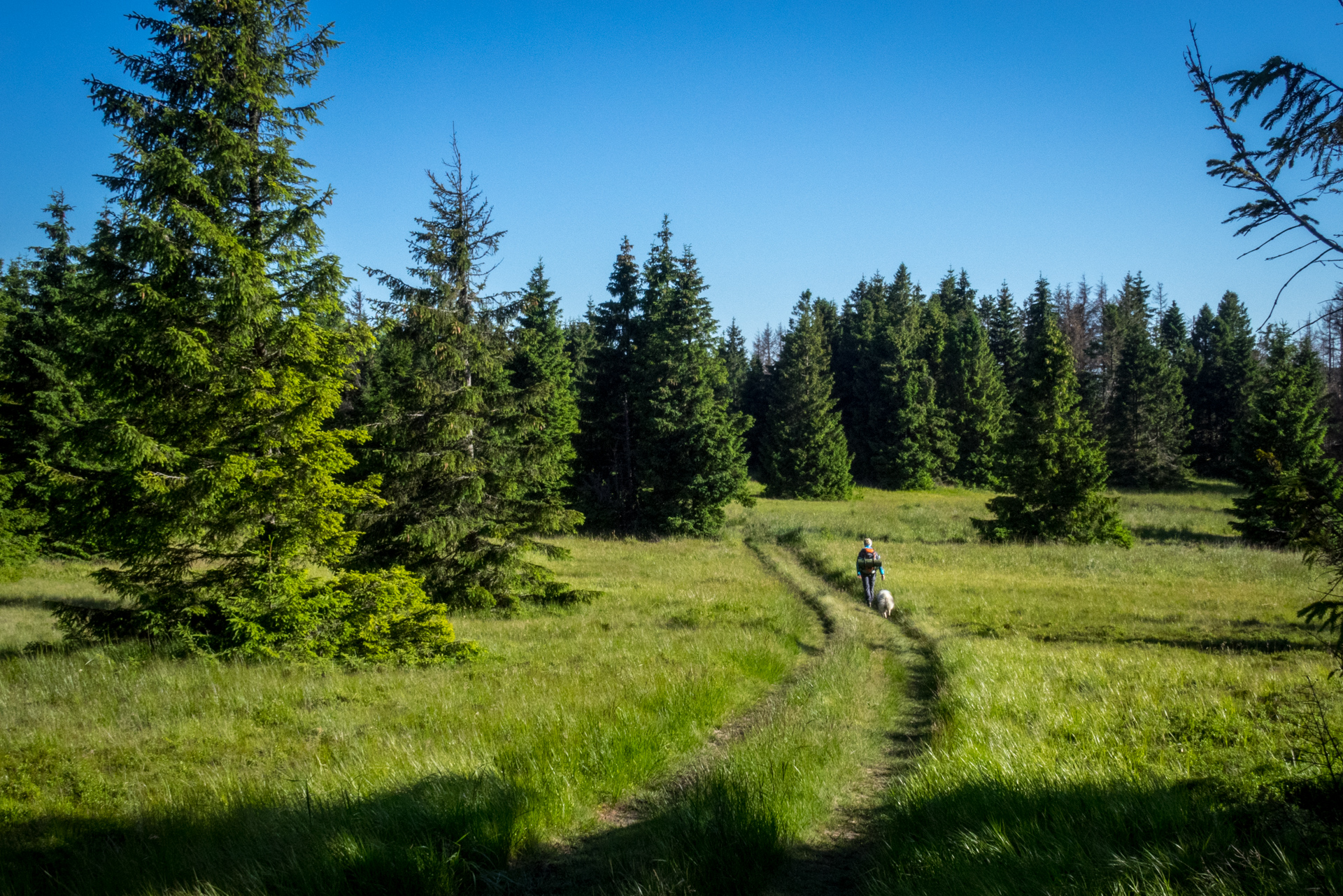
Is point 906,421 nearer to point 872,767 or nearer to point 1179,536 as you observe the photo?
point 1179,536

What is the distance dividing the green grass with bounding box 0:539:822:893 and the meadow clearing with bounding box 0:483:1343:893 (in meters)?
0.04

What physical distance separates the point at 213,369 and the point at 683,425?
80.1 ft

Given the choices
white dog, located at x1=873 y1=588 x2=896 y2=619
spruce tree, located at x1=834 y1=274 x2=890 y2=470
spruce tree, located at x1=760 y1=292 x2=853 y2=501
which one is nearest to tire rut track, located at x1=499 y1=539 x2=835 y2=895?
white dog, located at x1=873 y1=588 x2=896 y2=619

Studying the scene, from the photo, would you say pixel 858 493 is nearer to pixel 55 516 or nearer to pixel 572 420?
pixel 572 420

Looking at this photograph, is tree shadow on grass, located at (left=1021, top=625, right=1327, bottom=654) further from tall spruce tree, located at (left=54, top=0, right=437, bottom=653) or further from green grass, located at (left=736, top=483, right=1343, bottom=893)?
tall spruce tree, located at (left=54, top=0, right=437, bottom=653)

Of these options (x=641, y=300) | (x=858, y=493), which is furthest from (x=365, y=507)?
(x=858, y=493)

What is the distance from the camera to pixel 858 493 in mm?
56281

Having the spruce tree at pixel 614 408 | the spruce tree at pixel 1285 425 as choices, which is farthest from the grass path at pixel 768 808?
the spruce tree at pixel 1285 425

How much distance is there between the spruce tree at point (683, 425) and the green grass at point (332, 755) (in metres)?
20.5

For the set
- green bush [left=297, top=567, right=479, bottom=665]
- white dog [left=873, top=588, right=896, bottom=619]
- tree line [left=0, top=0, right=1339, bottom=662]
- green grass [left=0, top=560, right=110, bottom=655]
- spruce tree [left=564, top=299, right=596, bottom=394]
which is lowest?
white dog [left=873, top=588, right=896, bottom=619]

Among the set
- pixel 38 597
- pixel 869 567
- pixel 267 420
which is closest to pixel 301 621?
pixel 267 420

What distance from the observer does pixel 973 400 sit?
209ft

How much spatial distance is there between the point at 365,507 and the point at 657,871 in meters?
11.8

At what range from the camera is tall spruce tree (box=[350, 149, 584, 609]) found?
14812 mm
